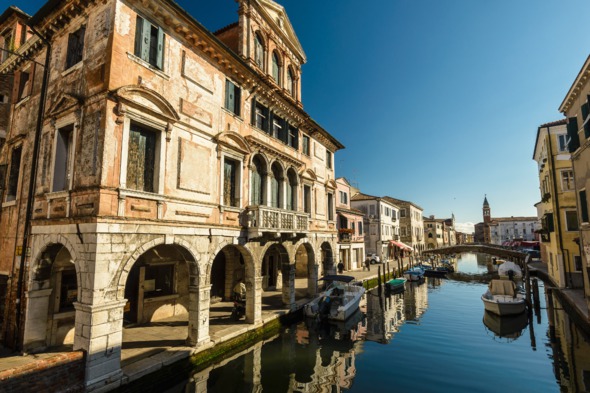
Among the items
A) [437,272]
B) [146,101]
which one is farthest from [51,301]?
[437,272]

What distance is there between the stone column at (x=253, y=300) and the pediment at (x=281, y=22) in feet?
43.2

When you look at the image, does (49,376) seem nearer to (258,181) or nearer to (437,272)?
(258,181)

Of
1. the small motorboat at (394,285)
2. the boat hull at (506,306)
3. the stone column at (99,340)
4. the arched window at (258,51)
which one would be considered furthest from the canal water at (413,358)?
the arched window at (258,51)

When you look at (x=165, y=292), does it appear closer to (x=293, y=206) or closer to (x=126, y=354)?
(x=126, y=354)

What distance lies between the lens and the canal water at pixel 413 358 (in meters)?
9.52

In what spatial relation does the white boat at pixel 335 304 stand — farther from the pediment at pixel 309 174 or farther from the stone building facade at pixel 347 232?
the stone building facade at pixel 347 232

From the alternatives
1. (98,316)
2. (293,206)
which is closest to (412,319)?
(293,206)

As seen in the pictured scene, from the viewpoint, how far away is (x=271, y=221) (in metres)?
13.6

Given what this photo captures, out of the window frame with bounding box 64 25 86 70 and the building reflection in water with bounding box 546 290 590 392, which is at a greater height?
the window frame with bounding box 64 25 86 70

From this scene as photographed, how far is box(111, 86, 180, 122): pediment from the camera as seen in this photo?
8564 millimetres

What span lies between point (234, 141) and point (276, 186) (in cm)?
396

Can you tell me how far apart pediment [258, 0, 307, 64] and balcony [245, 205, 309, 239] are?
10.1 meters

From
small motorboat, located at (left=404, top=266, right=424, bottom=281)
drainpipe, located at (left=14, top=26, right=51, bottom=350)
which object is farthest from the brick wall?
small motorboat, located at (left=404, top=266, right=424, bottom=281)

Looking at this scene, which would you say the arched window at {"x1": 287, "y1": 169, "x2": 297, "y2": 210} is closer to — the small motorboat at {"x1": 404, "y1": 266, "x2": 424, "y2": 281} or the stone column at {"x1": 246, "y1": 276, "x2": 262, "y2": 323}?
the stone column at {"x1": 246, "y1": 276, "x2": 262, "y2": 323}
